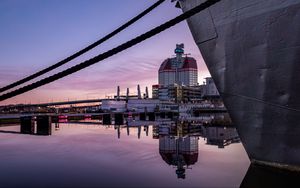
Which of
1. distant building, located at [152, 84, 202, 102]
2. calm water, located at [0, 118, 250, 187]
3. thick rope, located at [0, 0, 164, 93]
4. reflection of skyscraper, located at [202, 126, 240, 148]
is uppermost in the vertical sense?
distant building, located at [152, 84, 202, 102]

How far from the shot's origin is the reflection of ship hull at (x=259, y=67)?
21.1ft

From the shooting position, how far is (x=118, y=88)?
534ft

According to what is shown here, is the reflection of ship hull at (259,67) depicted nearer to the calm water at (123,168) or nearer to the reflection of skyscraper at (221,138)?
the calm water at (123,168)

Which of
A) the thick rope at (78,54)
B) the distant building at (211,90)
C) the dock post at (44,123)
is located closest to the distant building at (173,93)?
the distant building at (211,90)

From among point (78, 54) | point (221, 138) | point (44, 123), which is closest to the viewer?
point (78, 54)

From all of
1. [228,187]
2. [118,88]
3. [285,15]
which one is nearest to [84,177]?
[228,187]

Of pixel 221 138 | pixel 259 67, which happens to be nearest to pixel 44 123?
pixel 221 138

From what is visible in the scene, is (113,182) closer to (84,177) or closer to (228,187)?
(84,177)

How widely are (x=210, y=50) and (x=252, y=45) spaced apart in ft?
3.96

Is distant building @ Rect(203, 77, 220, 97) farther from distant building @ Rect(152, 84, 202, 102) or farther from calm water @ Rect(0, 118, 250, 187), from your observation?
calm water @ Rect(0, 118, 250, 187)

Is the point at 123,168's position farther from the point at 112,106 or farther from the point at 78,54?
the point at 112,106

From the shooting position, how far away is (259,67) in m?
6.91

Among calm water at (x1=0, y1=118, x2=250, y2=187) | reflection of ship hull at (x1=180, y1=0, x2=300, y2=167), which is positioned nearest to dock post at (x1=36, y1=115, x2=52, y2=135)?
calm water at (x1=0, y1=118, x2=250, y2=187)

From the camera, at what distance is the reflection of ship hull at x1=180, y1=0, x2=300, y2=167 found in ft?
21.1
